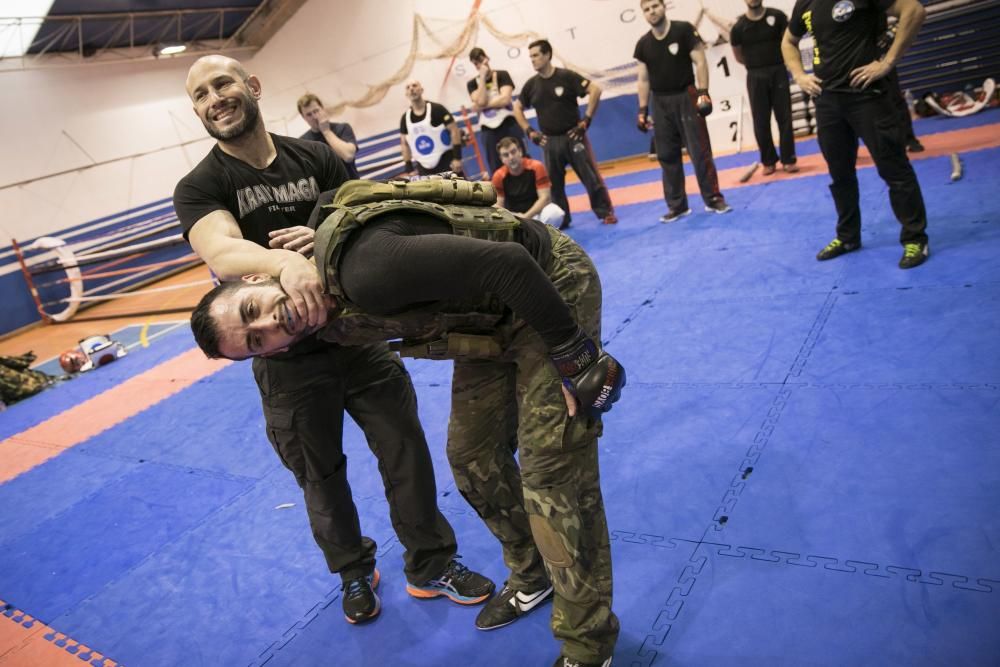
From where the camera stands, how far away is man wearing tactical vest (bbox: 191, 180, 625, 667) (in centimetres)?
181

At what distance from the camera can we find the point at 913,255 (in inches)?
189

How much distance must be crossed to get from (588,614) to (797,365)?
7.72 ft

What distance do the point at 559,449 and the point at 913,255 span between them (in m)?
3.88

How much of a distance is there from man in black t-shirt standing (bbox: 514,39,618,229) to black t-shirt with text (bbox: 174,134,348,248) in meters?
5.80

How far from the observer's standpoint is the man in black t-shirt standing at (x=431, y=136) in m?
8.80

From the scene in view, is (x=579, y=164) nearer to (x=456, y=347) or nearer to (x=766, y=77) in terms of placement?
(x=766, y=77)

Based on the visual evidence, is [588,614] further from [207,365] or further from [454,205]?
[207,365]

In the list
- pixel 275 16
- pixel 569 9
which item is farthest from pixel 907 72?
pixel 275 16

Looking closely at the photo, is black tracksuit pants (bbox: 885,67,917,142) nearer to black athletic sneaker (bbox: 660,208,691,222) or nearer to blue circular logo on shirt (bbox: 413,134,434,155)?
black athletic sneaker (bbox: 660,208,691,222)

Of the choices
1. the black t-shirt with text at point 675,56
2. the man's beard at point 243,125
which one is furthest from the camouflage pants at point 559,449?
the black t-shirt with text at point 675,56

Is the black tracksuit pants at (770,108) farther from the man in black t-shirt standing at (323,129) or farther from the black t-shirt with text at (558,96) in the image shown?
the man in black t-shirt standing at (323,129)

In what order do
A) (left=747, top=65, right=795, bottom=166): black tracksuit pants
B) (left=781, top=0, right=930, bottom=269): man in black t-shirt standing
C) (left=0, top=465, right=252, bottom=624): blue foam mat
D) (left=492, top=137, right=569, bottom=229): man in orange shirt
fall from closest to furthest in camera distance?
(left=0, top=465, right=252, bottom=624): blue foam mat, (left=781, top=0, right=930, bottom=269): man in black t-shirt standing, (left=492, top=137, right=569, bottom=229): man in orange shirt, (left=747, top=65, right=795, bottom=166): black tracksuit pants

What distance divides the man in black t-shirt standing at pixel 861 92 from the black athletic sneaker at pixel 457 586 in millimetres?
3782

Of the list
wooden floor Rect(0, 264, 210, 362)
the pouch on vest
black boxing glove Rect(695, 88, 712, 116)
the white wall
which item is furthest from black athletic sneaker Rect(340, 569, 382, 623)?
the white wall
